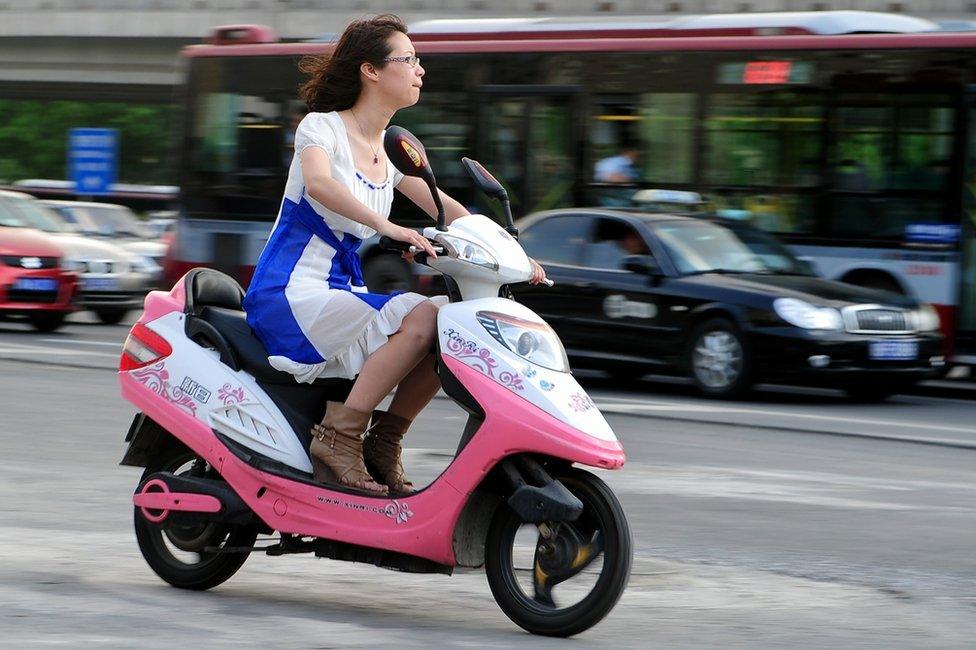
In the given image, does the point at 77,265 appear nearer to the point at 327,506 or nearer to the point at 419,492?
the point at 327,506

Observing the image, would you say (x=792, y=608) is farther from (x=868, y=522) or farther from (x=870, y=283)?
(x=870, y=283)

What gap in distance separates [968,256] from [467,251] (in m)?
10.9

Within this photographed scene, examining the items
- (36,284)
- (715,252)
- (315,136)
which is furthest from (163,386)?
(36,284)

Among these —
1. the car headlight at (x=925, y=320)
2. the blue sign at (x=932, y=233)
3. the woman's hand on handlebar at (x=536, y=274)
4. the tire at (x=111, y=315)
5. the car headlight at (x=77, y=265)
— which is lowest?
the tire at (x=111, y=315)

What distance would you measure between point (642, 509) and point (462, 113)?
11.0 meters

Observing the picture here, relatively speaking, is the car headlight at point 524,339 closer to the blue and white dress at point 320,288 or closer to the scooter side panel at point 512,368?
the scooter side panel at point 512,368

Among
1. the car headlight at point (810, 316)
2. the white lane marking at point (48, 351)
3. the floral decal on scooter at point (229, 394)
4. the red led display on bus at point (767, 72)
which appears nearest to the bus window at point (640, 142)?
the red led display on bus at point (767, 72)

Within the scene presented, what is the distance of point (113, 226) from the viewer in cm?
2634

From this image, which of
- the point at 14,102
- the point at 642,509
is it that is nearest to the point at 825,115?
the point at 642,509

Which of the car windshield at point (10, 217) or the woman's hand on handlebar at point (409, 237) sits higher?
the woman's hand on handlebar at point (409, 237)

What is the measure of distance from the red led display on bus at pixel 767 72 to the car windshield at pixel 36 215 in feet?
27.4

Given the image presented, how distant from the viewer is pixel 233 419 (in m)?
5.91

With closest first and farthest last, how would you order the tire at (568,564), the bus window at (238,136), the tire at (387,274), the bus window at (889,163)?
the tire at (568,564)
the bus window at (889,163)
the tire at (387,274)
the bus window at (238,136)

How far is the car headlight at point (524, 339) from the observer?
5.38 meters
